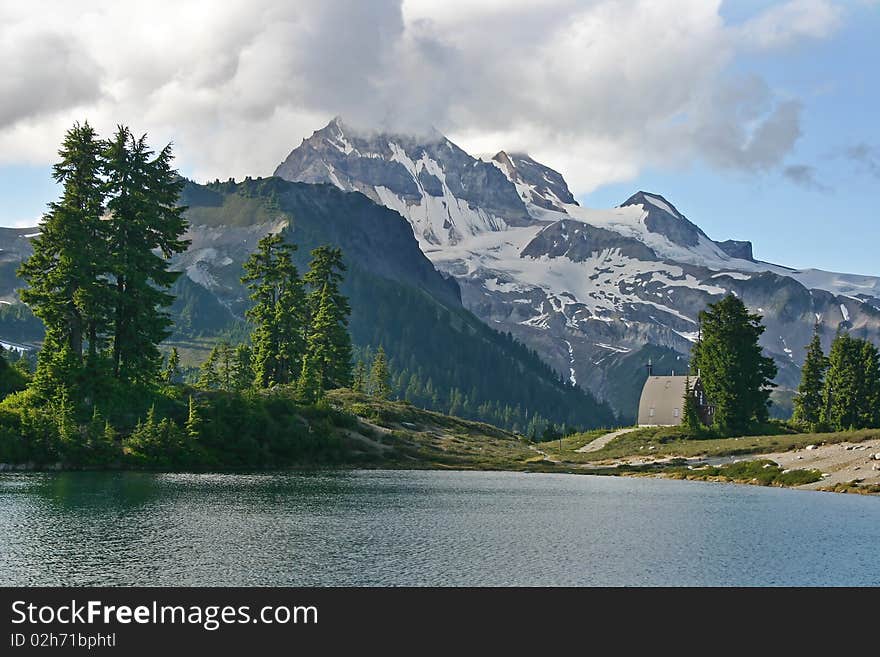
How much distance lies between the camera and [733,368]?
5896 inches

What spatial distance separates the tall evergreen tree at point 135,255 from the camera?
106 m

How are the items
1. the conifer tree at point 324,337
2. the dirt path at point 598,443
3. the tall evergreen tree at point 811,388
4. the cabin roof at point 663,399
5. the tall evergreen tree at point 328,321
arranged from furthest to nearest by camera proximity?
the cabin roof at point 663,399 → the tall evergreen tree at point 811,388 → the dirt path at point 598,443 → the tall evergreen tree at point 328,321 → the conifer tree at point 324,337

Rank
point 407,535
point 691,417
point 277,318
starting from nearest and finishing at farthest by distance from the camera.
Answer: point 407,535 < point 277,318 < point 691,417

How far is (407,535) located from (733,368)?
105 metres

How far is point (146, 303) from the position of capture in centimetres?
10756

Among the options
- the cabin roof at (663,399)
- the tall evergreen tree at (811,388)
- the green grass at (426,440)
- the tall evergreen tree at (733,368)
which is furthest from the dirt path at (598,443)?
the tall evergreen tree at (811,388)

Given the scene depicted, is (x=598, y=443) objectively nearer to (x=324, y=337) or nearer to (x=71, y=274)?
(x=324, y=337)

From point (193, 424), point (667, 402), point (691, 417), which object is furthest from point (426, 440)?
point (667, 402)

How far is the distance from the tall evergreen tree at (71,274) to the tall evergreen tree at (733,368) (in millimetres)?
90623

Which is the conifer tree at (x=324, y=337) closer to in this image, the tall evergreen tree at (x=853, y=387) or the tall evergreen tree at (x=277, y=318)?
the tall evergreen tree at (x=277, y=318)

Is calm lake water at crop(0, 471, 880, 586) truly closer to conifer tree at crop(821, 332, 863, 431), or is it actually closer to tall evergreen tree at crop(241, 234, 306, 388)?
tall evergreen tree at crop(241, 234, 306, 388)
